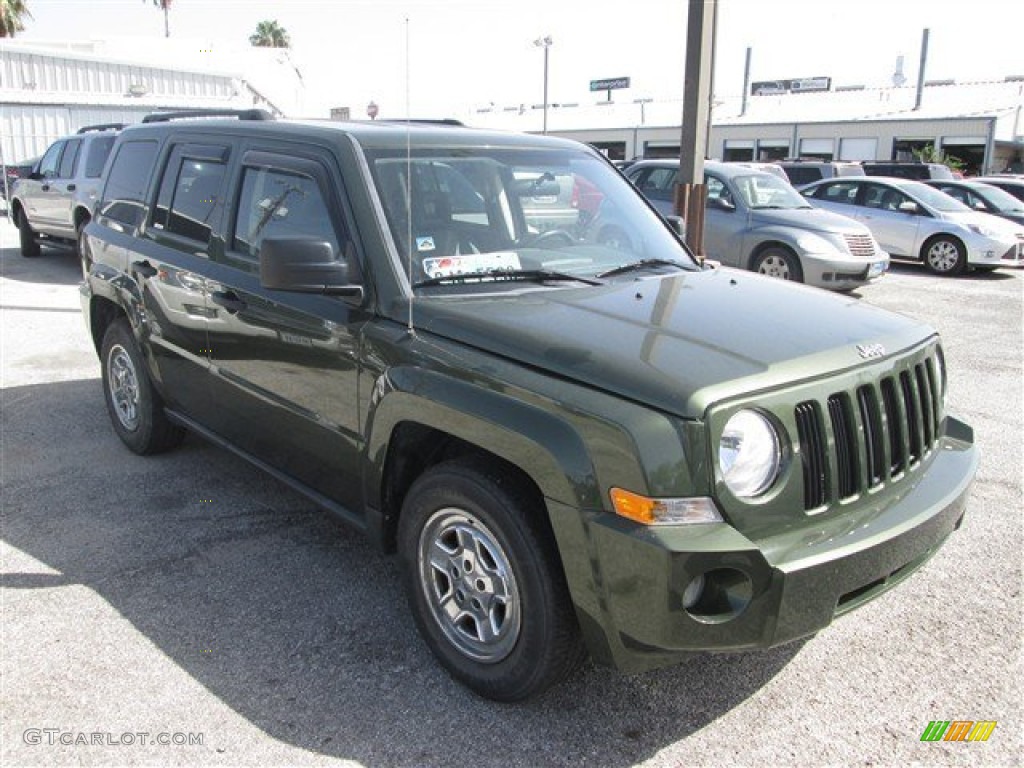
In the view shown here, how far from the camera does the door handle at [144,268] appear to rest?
15.5ft

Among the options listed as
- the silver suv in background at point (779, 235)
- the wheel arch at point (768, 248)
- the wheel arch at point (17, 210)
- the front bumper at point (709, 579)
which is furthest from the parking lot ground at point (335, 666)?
the wheel arch at point (17, 210)

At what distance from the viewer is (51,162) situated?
1447cm

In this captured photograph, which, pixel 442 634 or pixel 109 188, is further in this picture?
pixel 109 188

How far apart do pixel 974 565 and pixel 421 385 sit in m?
2.86

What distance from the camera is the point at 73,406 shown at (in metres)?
6.50

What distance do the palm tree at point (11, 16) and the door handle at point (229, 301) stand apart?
133 feet

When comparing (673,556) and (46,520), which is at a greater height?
(673,556)

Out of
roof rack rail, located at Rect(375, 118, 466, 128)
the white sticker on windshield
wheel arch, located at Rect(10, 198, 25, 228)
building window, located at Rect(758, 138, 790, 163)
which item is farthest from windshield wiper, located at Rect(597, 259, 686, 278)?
building window, located at Rect(758, 138, 790, 163)

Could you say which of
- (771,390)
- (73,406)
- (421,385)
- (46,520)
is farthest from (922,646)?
(73,406)

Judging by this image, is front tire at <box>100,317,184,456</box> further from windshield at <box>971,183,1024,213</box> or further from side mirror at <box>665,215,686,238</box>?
windshield at <box>971,183,1024,213</box>

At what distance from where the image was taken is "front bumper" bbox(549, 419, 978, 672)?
2395 millimetres

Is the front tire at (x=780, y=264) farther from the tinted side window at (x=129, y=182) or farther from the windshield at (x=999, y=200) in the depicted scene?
the tinted side window at (x=129, y=182)

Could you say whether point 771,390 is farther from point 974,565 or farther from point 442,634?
point 974,565

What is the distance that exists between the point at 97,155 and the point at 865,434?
13284 millimetres
